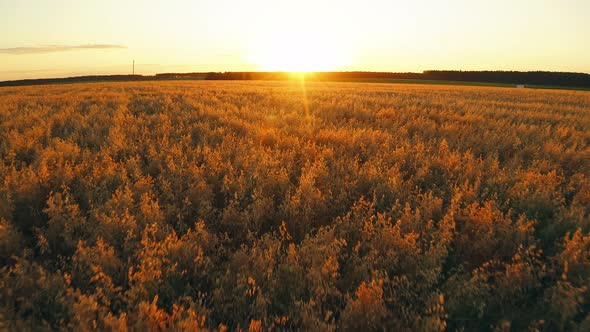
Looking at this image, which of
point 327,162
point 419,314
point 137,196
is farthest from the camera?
point 327,162

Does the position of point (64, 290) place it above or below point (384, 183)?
below

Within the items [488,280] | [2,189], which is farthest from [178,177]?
[488,280]

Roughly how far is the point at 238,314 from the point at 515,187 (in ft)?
13.5

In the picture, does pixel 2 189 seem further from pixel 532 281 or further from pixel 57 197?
pixel 532 281

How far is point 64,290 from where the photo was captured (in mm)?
2494

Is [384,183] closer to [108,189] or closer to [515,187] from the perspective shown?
[515,187]

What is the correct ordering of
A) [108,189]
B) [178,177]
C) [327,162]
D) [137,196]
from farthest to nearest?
1. [327,162]
2. [178,177]
3. [108,189]
4. [137,196]

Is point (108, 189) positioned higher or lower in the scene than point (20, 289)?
higher

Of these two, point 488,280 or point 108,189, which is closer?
point 488,280

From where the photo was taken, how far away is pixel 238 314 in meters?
2.39

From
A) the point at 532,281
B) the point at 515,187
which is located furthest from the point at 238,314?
the point at 515,187

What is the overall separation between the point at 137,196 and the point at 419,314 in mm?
3405

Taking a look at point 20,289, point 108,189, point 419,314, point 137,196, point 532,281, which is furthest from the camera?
point 108,189

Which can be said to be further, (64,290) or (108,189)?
(108,189)
